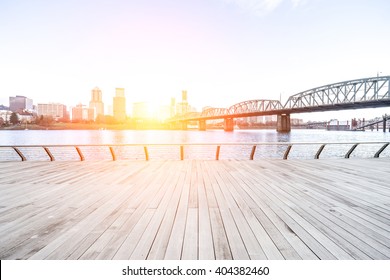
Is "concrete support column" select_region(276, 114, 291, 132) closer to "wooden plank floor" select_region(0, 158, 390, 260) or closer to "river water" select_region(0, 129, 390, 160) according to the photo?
"river water" select_region(0, 129, 390, 160)

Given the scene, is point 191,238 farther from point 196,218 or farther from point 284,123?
point 284,123

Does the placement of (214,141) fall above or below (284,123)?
below

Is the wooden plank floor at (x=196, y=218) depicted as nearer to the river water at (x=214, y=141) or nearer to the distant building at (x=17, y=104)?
the river water at (x=214, y=141)

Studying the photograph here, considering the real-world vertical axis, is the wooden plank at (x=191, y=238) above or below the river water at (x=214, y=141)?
above

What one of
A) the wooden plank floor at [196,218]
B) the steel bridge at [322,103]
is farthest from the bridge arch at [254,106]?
the wooden plank floor at [196,218]

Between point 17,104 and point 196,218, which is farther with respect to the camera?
point 17,104

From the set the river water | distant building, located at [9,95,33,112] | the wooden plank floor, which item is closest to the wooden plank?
the wooden plank floor

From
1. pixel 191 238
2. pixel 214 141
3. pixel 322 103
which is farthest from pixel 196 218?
pixel 322 103

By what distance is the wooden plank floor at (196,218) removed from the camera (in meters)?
2.31

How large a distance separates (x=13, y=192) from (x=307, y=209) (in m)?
6.11

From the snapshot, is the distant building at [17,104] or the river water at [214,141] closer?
the river water at [214,141]

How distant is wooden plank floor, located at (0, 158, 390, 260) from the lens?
91.1 inches

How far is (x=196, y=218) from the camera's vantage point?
3131 mm

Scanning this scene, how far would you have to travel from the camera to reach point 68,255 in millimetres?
2242
